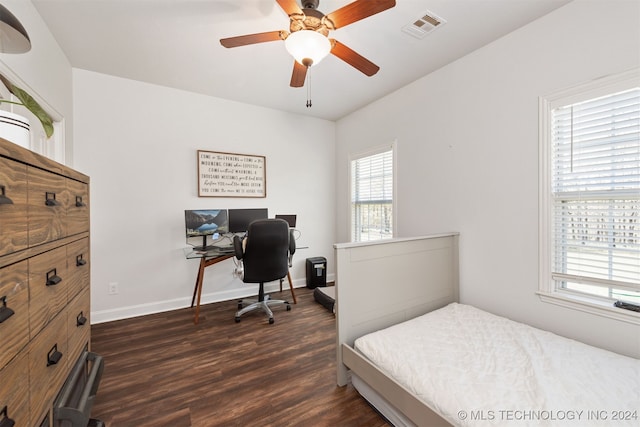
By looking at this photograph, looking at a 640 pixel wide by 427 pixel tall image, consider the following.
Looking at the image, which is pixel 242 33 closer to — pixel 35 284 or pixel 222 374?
pixel 35 284

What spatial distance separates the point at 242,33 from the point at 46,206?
189cm

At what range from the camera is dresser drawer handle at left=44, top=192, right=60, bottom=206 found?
3.30 ft

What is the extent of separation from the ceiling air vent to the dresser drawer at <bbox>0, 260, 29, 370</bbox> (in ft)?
8.62

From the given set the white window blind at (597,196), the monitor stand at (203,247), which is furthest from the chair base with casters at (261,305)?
Answer: the white window blind at (597,196)

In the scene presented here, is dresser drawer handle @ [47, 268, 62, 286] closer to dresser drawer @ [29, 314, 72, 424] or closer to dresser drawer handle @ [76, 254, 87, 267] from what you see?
dresser drawer @ [29, 314, 72, 424]

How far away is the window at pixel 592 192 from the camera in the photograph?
160cm

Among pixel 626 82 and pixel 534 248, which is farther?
pixel 534 248

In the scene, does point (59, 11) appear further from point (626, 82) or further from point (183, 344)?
point (626, 82)

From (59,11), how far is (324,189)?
325cm

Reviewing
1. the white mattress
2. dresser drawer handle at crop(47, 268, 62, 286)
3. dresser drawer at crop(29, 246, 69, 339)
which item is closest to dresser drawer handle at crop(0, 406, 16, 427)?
dresser drawer at crop(29, 246, 69, 339)

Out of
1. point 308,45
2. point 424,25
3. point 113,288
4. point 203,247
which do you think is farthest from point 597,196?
point 113,288

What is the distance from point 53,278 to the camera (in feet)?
3.43

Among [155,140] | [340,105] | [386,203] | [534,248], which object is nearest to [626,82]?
[534,248]

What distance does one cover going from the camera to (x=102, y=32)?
2125mm
